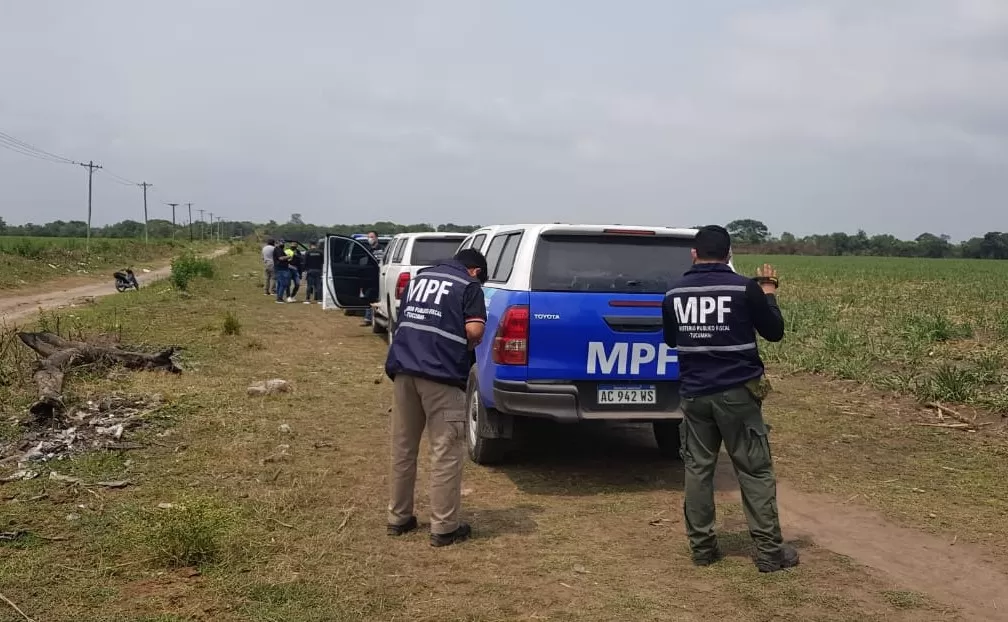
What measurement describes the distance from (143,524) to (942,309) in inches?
697

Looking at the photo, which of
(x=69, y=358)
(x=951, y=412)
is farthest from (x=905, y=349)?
(x=69, y=358)

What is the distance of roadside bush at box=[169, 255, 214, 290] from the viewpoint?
788 inches

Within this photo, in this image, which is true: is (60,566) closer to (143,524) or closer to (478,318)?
(143,524)

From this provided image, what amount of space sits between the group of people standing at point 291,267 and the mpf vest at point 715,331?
658 inches

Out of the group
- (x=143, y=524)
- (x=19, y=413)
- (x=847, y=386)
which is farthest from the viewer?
(x=847, y=386)

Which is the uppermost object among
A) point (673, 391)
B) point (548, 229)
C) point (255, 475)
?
point (548, 229)

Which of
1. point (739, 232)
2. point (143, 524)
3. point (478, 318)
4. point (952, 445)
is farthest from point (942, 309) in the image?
point (739, 232)

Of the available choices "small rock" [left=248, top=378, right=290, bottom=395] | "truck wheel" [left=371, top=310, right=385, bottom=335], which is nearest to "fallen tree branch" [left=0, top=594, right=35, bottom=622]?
"small rock" [left=248, top=378, right=290, bottom=395]

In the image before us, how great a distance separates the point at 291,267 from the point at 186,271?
3238 millimetres

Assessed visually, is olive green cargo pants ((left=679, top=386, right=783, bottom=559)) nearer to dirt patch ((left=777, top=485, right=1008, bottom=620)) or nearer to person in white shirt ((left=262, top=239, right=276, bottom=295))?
dirt patch ((left=777, top=485, right=1008, bottom=620))

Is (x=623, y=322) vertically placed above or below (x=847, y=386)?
above

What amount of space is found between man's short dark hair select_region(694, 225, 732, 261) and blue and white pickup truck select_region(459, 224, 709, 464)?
3.81ft

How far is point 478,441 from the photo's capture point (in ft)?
20.6

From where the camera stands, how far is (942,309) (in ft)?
57.1
